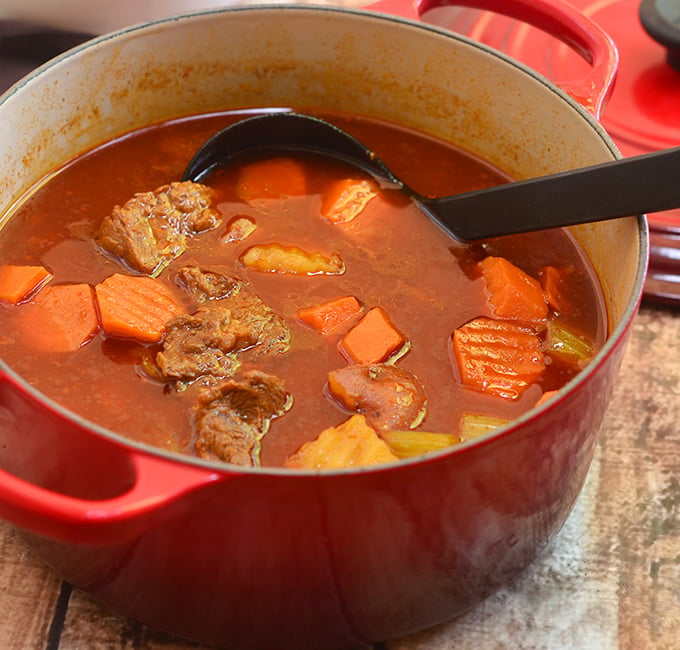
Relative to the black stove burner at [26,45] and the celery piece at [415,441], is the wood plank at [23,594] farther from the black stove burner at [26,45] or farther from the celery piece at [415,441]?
the black stove burner at [26,45]

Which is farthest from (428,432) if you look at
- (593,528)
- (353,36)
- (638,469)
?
(353,36)

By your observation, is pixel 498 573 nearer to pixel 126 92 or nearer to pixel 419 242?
pixel 419 242

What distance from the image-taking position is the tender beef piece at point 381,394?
1.61m

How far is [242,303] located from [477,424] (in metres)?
0.52

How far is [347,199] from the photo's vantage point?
6.91 feet

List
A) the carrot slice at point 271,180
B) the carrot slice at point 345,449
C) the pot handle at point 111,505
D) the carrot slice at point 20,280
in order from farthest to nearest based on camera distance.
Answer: the carrot slice at point 271,180
the carrot slice at point 20,280
the carrot slice at point 345,449
the pot handle at point 111,505

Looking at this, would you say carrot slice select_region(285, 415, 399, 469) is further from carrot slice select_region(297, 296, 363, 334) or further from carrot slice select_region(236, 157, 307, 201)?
carrot slice select_region(236, 157, 307, 201)

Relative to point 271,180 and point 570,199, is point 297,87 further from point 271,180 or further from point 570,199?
point 570,199

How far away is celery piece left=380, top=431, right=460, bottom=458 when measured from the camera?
5.11ft

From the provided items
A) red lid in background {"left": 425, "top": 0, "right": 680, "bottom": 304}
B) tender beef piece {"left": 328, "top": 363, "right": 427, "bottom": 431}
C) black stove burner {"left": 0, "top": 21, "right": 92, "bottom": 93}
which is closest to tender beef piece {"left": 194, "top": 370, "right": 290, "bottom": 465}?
tender beef piece {"left": 328, "top": 363, "right": 427, "bottom": 431}

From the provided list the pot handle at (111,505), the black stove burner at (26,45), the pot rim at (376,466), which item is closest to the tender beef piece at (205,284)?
the pot rim at (376,466)

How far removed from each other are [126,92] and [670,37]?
1342 mm

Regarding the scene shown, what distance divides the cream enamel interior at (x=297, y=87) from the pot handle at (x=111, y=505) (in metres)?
1.00

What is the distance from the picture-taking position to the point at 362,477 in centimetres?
115
